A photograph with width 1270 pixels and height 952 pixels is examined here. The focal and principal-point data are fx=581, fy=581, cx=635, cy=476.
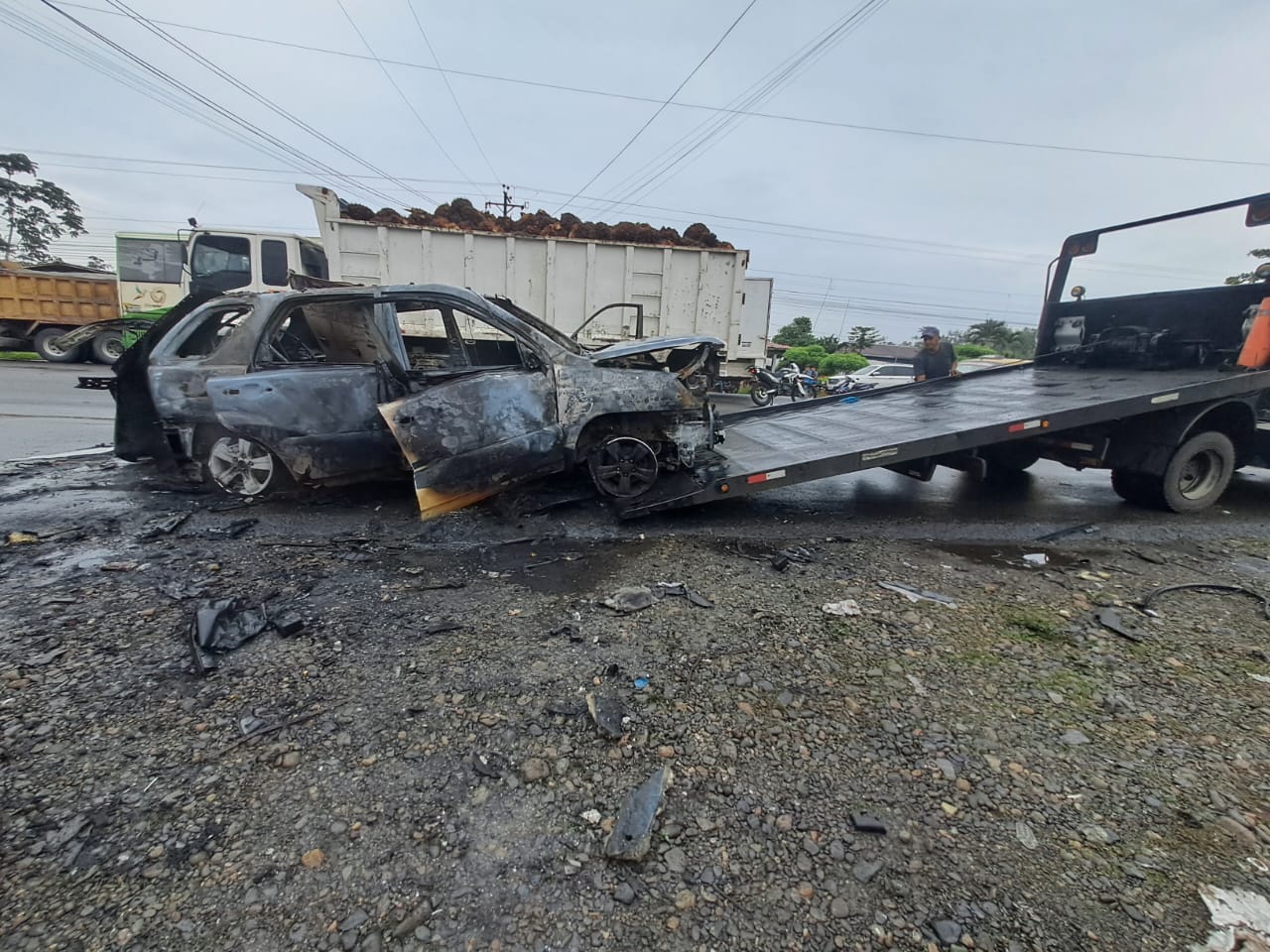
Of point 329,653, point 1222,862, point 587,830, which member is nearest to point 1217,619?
point 1222,862

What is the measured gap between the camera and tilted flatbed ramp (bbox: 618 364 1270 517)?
4.31 metres

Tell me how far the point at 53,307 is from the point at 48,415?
9468 millimetres

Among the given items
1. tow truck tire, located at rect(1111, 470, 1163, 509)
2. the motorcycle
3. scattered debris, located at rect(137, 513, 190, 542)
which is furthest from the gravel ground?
the motorcycle

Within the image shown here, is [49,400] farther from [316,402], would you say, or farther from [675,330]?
[675,330]

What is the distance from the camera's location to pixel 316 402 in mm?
4363

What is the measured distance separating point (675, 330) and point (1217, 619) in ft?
31.4

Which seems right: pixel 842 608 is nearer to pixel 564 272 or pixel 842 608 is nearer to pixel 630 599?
pixel 630 599

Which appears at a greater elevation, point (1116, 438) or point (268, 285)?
point (268, 285)

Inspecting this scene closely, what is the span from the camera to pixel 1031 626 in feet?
9.85

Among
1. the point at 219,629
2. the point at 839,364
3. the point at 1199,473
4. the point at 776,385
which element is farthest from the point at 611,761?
the point at 839,364

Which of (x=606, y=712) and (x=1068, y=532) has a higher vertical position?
(x=1068, y=532)

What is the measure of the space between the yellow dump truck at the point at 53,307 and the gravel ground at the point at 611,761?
14678 millimetres

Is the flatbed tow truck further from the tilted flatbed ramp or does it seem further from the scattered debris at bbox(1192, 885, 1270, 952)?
the scattered debris at bbox(1192, 885, 1270, 952)

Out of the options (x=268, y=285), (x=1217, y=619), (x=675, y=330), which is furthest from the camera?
(x=675, y=330)
